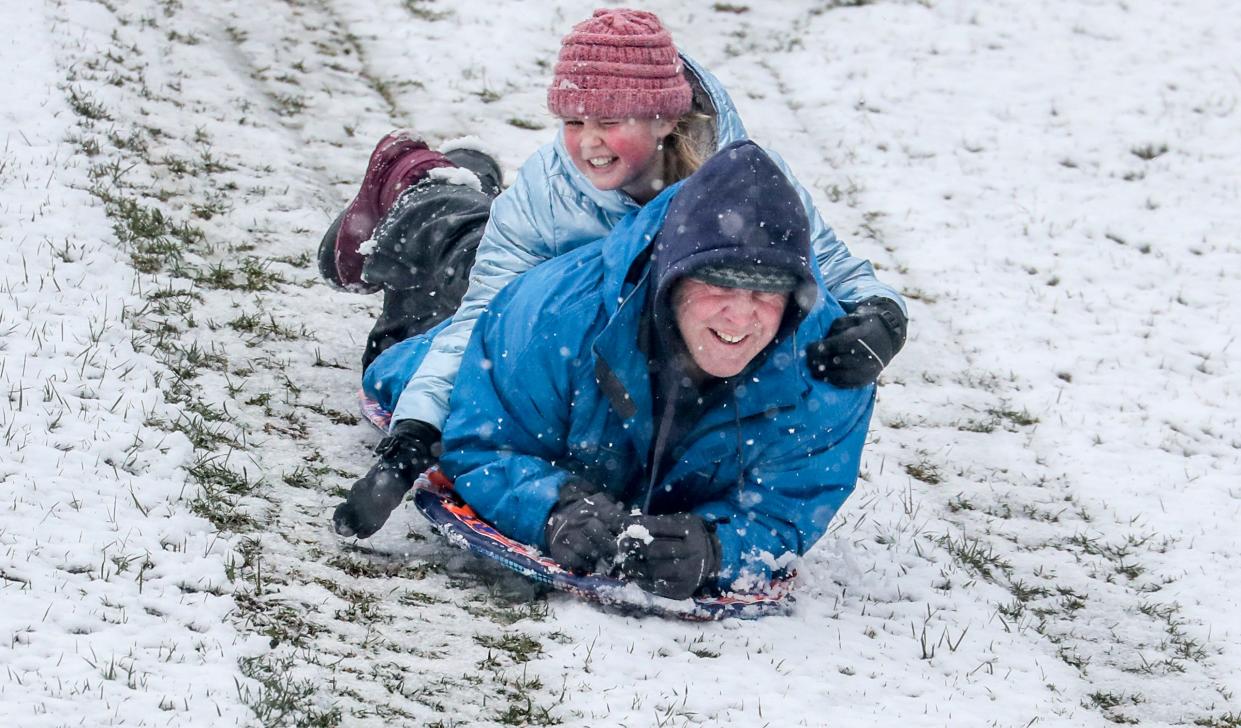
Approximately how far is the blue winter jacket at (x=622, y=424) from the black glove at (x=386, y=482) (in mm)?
127

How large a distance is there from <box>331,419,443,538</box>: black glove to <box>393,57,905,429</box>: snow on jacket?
22 cm

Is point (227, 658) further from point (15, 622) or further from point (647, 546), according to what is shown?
point (647, 546)

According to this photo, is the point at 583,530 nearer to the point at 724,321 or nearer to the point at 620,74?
the point at 724,321

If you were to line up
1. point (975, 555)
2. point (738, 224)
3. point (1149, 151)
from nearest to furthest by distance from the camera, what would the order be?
point (738, 224) → point (975, 555) → point (1149, 151)

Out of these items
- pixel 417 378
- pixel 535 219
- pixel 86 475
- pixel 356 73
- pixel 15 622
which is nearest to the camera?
pixel 15 622

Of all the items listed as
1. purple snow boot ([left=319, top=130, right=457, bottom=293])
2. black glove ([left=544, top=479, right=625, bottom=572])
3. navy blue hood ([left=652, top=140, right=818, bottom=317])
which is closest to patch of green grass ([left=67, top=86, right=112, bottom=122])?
purple snow boot ([left=319, top=130, right=457, bottom=293])

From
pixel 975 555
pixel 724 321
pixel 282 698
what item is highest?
pixel 724 321

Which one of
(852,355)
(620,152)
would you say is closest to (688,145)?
(620,152)

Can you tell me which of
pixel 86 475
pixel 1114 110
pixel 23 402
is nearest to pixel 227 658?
pixel 86 475

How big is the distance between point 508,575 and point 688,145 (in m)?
1.73

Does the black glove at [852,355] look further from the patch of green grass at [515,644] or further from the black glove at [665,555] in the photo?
the patch of green grass at [515,644]

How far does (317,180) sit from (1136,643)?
525 cm

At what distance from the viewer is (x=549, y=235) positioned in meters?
4.76

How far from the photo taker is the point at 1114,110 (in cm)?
1009
